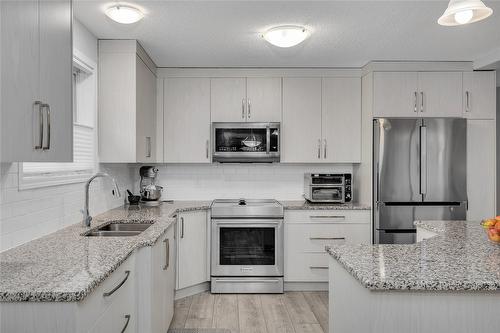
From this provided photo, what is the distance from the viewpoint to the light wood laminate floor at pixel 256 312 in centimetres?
326

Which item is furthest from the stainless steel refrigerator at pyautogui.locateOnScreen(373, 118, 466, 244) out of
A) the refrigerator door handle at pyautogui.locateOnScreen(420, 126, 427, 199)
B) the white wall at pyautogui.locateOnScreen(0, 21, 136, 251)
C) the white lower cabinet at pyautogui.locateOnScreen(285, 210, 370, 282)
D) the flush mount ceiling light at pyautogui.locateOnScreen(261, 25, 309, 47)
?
the white wall at pyautogui.locateOnScreen(0, 21, 136, 251)

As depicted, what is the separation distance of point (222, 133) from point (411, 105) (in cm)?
194

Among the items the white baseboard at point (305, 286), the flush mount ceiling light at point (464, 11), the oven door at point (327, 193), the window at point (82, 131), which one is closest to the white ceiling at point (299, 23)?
the window at point (82, 131)

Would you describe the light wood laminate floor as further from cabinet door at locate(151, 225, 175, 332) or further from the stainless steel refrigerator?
the stainless steel refrigerator

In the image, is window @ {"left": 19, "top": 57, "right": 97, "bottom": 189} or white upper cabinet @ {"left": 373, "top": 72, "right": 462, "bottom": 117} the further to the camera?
white upper cabinet @ {"left": 373, "top": 72, "right": 462, "bottom": 117}

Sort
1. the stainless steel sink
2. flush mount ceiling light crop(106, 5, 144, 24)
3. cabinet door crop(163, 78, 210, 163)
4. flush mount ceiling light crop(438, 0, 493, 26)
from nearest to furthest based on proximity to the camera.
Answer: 1. flush mount ceiling light crop(438, 0, 493, 26)
2. flush mount ceiling light crop(106, 5, 144, 24)
3. the stainless steel sink
4. cabinet door crop(163, 78, 210, 163)

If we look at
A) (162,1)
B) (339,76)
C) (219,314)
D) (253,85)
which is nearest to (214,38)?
(162,1)

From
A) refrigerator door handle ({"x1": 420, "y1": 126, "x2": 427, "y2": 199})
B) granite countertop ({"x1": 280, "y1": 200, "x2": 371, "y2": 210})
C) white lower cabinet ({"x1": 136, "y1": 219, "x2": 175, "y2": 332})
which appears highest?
refrigerator door handle ({"x1": 420, "y1": 126, "x2": 427, "y2": 199})

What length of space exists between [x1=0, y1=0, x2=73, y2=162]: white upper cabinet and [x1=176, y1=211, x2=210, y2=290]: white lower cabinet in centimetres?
217

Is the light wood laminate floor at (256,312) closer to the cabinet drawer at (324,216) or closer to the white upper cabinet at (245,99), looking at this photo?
the cabinet drawer at (324,216)

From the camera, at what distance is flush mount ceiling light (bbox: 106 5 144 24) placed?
268 cm

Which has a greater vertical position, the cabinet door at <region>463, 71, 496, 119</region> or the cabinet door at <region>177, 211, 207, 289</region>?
the cabinet door at <region>463, 71, 496, 119</region>

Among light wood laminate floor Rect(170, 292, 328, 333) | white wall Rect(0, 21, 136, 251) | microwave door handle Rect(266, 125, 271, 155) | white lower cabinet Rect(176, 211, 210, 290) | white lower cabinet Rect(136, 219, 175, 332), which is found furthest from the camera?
microwave door handle Rect(266, 125, 271, 155)

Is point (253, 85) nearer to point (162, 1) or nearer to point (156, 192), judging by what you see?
point (156, 192)
